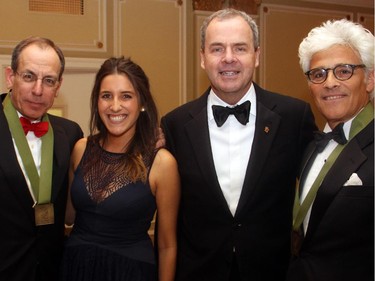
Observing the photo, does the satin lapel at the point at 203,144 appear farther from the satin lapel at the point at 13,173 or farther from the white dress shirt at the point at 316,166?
the satin lapel at the point at 13,173

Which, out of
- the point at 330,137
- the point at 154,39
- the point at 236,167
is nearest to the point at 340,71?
the point at 330,137

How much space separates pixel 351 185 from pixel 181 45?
3.72 metres

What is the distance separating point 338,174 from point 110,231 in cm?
108

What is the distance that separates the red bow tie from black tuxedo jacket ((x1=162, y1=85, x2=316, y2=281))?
668mm

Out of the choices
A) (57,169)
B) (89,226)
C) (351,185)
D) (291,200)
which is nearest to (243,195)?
(291,200)

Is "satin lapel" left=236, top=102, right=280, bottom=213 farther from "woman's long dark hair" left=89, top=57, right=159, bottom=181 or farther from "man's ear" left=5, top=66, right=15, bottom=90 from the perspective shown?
"man's ear" left=5, top=66, right=15, bottom=90

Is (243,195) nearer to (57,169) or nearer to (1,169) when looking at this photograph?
(57,169)

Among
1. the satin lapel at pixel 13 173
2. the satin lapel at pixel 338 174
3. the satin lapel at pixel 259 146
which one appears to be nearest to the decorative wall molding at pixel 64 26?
the satin lapel at pixel 13 173

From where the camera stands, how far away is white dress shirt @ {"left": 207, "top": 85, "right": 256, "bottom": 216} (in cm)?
216

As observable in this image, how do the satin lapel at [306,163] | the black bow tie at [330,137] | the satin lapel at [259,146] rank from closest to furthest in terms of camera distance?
the black bow tie at [330,137]
the satin lapel at [306,163]
the satin lapel at [259,146]

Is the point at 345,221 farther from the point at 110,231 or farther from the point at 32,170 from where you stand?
the point at 32,170

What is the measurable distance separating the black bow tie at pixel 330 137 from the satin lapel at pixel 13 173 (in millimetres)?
1316

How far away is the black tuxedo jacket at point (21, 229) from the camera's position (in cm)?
201

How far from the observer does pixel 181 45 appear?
5.13 m
